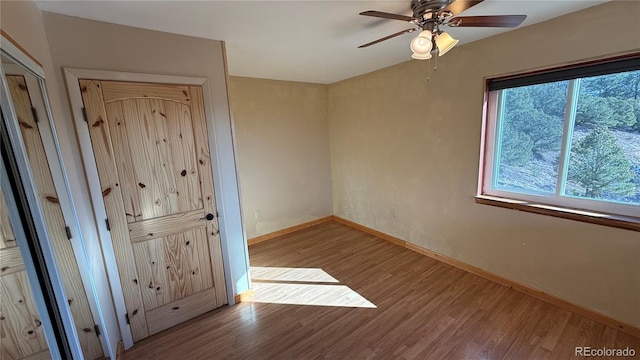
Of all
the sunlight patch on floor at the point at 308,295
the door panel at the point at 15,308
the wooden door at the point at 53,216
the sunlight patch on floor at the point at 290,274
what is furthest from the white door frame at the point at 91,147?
the sunlight patch on floor at the point at 290,274

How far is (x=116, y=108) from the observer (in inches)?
68.9

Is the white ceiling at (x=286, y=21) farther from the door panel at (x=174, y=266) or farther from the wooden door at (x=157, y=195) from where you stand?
the door panel at (x=174, y=266)

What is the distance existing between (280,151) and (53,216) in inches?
107

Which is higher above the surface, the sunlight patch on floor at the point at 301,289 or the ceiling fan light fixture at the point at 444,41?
the ceiling fan light fixture at the point at 444,41

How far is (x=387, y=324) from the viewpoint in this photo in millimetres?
2047

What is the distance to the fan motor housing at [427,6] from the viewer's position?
136cm

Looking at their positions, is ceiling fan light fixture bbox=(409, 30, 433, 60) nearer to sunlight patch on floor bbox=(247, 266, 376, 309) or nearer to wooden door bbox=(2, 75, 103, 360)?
wooden door bbox=(2, 75, 103, 360)

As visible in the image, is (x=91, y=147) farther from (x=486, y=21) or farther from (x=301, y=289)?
(x=486, y=21)

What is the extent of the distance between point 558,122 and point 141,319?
12.3ft

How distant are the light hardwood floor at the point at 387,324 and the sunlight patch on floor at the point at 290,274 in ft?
0.04

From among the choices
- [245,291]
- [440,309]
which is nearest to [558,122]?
[440,309]

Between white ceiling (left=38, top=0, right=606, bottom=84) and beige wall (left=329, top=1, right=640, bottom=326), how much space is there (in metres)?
0.21

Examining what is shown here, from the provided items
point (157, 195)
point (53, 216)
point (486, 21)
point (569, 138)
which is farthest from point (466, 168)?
point (53, 216)

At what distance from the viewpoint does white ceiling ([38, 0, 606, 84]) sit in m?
1.51
